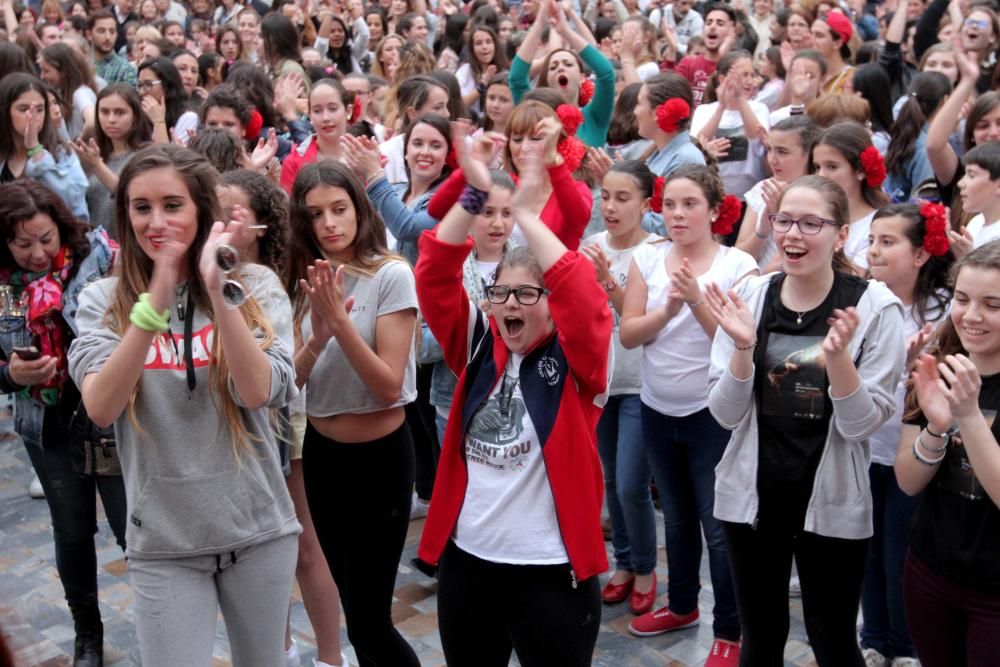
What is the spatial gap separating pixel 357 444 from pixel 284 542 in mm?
686

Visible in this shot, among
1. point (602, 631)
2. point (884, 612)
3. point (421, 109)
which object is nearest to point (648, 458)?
point (602, 631)

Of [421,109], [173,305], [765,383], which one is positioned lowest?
[765,383]

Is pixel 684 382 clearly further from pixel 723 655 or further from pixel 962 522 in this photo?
pixel 962 522

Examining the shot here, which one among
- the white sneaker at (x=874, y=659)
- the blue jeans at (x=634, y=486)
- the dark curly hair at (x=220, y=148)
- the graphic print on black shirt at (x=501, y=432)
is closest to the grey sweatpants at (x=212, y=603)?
the graphic print on black shirt at (x=501, y=432)

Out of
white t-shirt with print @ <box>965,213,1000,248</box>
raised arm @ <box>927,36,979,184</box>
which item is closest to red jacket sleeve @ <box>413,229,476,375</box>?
white t-shirt with print @ <box>965,213,1000,248</box>

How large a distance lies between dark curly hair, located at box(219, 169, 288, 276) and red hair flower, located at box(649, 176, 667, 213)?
1.70m

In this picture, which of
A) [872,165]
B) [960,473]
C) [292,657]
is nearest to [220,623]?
[292,657]

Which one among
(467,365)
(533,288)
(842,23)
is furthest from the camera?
(842,23)

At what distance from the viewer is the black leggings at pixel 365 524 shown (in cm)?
386

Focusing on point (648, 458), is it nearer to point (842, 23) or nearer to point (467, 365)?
point (467, 365)

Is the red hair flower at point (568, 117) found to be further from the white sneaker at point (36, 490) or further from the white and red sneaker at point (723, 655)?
the white sneaker at point (36, 490)

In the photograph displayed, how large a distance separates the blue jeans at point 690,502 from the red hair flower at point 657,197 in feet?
3.07

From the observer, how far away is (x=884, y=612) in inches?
171

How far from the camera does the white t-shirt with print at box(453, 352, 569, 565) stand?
10.7 ft
